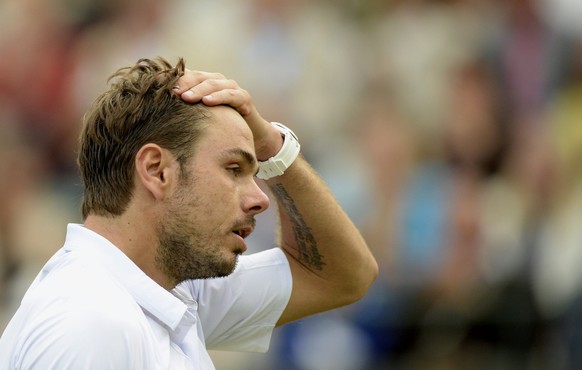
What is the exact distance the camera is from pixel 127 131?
3.24 metres

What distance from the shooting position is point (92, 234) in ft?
10.2

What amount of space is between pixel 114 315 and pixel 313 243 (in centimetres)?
128

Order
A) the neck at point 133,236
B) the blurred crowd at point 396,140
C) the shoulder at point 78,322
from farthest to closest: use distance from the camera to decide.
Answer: the blurred crowd at point 396,140 < the neck at point 133,236 < the shoulder at point 78,322

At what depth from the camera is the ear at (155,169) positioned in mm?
3184

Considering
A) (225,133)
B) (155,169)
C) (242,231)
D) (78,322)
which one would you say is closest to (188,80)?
(225,133)

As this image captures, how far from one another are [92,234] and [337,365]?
3.76 meters

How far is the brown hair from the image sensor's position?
3219mm

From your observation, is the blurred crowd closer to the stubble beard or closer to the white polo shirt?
the white polo shirt

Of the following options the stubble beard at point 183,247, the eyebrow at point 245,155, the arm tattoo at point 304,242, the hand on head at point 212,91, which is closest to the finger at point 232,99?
the hand on head at point 212,91

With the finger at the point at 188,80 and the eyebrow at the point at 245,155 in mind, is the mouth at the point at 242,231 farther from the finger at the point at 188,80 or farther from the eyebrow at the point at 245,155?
the finger at the point at 188,80

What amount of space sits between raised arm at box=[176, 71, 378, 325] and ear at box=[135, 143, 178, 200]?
0.63 metres

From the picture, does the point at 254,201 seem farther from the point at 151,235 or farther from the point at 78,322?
the point at 78,322

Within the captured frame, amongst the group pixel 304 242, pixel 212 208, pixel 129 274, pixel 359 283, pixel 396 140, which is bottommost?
pixel 396 140

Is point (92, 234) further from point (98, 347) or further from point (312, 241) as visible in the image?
point (312, 241)
